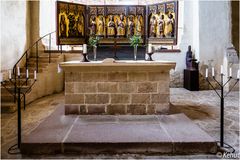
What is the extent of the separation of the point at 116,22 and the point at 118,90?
15.5ft

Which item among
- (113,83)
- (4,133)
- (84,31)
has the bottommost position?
(4,133)

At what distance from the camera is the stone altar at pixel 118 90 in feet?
16.3

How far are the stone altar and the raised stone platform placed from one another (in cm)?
65

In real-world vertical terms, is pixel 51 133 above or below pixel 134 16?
below

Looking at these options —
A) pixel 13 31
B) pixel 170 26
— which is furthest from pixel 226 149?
pixel 13 31

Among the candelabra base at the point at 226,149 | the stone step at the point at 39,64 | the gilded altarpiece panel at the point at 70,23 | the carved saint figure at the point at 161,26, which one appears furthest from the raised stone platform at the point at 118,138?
the carved saint figure at the point at 161,26

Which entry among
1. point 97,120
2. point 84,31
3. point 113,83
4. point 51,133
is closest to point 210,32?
point 84,31

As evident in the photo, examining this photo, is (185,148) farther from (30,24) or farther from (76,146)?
(30,24)

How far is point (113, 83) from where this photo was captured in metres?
5.00

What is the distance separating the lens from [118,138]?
3.65 m

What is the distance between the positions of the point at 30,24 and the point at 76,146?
23.3ft

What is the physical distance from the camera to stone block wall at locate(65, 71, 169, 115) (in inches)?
197

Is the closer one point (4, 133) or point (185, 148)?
point (185, 148)

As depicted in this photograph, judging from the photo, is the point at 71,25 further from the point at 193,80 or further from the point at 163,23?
the point at 193,80
